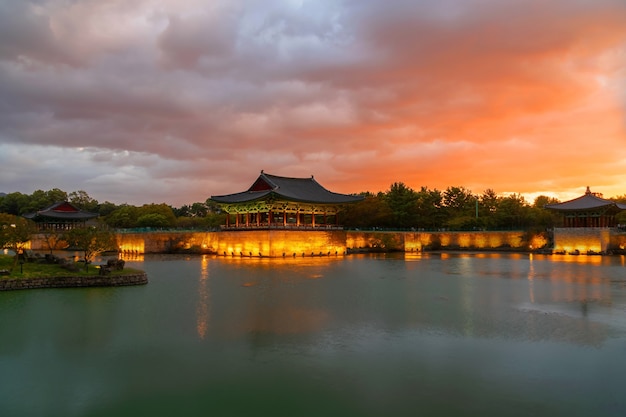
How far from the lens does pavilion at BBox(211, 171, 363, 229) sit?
4681cm

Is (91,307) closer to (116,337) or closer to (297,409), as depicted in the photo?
(116,337)

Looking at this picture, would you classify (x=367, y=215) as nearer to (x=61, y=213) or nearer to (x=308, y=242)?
(x=308, y=242)

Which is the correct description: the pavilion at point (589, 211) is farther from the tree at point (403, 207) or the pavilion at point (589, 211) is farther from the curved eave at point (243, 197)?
the curved eave at point (243, 197)

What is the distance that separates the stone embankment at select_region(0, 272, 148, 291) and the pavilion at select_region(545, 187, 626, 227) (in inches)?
1854

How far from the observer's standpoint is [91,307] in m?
17.8

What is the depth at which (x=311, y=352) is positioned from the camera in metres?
12.1

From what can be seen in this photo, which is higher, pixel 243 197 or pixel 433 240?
pixel 243 197

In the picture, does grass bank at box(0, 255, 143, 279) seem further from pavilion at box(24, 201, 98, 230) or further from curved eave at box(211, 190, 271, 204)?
pavilion at box(24, 201, 98, 230)

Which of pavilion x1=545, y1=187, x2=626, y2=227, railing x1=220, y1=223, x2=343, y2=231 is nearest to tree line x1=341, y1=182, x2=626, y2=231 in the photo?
pavilion x1=545, y1=187, x2=626, y2=227

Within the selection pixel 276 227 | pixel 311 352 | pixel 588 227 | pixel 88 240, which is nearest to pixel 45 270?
pixel 88 240

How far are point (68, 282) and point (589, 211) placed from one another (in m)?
51.9

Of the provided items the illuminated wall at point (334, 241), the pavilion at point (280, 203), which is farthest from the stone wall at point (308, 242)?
the pavilion at point (280, 203)

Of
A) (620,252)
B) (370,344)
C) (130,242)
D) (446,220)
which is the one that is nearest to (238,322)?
(370,344)

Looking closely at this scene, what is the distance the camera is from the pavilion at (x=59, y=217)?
62656mm
